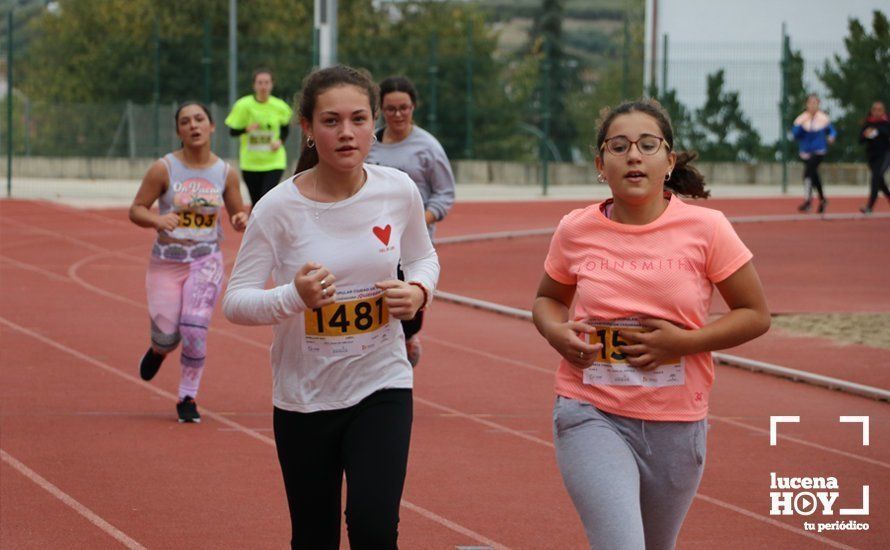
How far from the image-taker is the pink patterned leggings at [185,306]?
935cm

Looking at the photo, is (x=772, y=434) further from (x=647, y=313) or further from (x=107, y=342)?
(x=107, y=342)

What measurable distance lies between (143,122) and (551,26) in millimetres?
62102

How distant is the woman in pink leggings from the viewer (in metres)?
9.36

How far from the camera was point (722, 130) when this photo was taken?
3481 centimetres

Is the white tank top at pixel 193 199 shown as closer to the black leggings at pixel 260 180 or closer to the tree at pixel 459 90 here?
the black leggings at pixel 260 180

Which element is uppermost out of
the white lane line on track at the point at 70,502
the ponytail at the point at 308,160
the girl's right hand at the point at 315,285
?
the ponytail at the point at 308,160

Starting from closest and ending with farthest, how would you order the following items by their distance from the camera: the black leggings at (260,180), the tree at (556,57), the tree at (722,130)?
the black leggings at (260,180)
the tree at (722,130)
the tree at (556,57)

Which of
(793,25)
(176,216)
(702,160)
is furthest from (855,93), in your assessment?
(176,216)

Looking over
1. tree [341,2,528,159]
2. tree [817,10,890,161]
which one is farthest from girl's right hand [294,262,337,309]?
tree [817,10,890,161]

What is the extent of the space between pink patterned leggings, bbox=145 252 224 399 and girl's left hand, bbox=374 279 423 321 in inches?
183

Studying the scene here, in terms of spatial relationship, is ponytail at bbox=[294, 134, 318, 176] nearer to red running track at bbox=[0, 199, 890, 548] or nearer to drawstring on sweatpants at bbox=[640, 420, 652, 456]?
drawstring on sweatpants at bbox=[640, 420, 652, 456]

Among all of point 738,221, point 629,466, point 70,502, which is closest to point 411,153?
point 70,502

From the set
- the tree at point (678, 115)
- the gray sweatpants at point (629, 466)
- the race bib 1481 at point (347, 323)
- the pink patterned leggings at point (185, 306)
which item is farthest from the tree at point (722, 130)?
the gray sweatpants at point (629, 466)

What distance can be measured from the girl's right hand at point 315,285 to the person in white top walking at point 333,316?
0.15 meters
